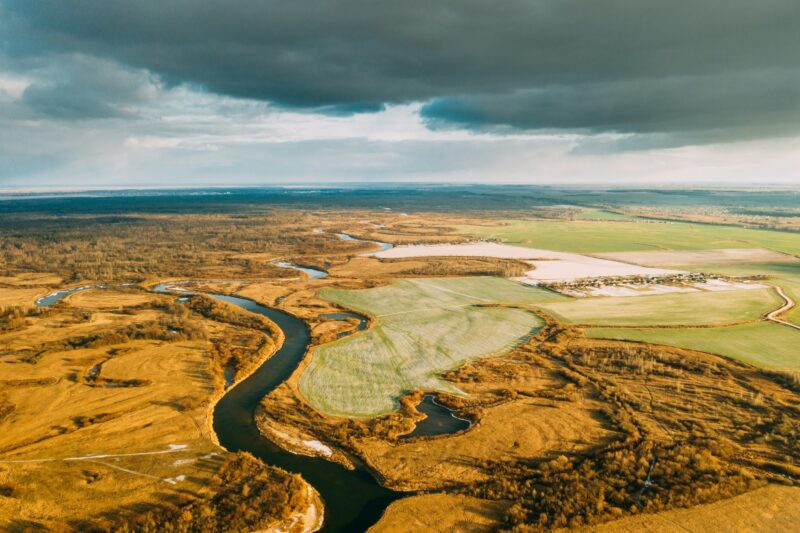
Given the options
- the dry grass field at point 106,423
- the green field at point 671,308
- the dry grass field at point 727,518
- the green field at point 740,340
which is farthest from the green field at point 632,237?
the dry grass field at point 106,423

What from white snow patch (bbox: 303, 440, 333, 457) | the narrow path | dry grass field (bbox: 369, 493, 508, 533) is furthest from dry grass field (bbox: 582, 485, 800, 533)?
the narrow path

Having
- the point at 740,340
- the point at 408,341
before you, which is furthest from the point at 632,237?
the point at 408,341

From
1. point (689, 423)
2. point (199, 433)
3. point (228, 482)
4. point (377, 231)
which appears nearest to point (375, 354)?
point (199, 433)

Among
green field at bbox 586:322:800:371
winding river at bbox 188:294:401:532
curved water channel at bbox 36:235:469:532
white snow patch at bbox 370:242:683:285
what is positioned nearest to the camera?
winding river at bbox 188:294:401:532

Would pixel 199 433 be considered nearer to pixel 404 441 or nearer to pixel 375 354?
pixel 404 441

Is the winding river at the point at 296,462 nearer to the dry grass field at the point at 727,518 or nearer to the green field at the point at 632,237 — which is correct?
the dry grass field at the point at 727,518

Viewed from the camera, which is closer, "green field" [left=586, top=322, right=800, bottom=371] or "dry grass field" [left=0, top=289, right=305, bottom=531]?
"dry grass field" [left=0, top=289, right=305, bottom=531]

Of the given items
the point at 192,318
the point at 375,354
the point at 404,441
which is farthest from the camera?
the point at 192,318

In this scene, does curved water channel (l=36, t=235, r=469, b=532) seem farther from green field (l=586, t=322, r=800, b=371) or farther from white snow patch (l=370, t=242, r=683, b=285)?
white snow patch (l=370, t=242, r=683, b=285)
